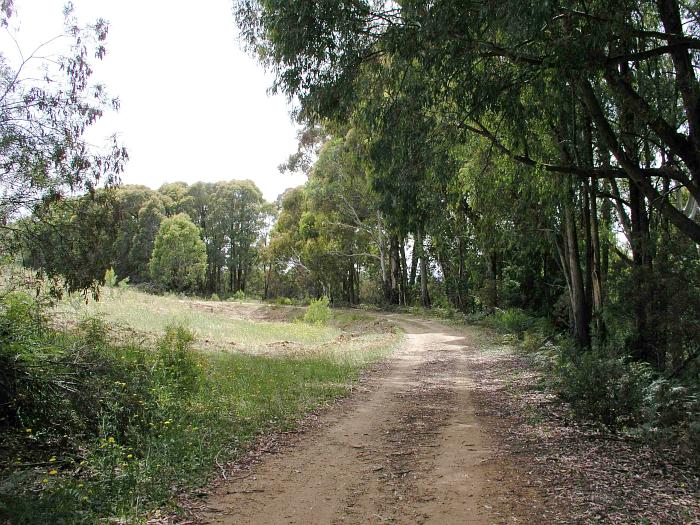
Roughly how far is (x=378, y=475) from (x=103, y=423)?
9.67 ft

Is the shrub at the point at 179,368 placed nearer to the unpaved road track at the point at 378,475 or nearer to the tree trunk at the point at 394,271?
the unpaved road track at the point at 378,475

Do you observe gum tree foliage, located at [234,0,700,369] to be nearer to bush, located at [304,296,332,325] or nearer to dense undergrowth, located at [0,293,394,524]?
dense undergrowth, located at [0,293,394,524]

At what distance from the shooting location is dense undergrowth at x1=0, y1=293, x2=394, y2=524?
4.45 m

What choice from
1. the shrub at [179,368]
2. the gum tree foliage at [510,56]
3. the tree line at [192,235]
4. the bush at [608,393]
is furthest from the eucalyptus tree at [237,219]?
the bush at [608,393]

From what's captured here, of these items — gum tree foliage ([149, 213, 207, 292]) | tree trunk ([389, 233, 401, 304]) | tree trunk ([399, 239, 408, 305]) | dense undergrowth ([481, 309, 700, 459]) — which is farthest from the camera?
gum tree foliage ([149, 213, 207, 292])

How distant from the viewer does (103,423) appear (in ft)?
17.7

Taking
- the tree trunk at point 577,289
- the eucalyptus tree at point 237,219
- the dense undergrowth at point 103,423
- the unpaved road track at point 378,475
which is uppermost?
the eucalyptus tree at point 237,219

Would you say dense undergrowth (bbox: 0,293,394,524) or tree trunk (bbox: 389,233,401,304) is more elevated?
tree trunk (bbox: 389,233,401,304)

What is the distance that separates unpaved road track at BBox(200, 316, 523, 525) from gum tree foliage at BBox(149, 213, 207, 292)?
152ft

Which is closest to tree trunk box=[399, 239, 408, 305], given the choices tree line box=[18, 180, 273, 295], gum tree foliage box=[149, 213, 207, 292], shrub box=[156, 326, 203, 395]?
tree line box=[18, 180, 273, 295]

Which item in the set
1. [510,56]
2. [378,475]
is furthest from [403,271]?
[378,475]

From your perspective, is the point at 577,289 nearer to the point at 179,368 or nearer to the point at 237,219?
the point at 179,368

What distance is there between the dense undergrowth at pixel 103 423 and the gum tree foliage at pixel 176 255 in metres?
45.5

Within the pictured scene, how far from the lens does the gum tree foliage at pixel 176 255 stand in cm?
5172
